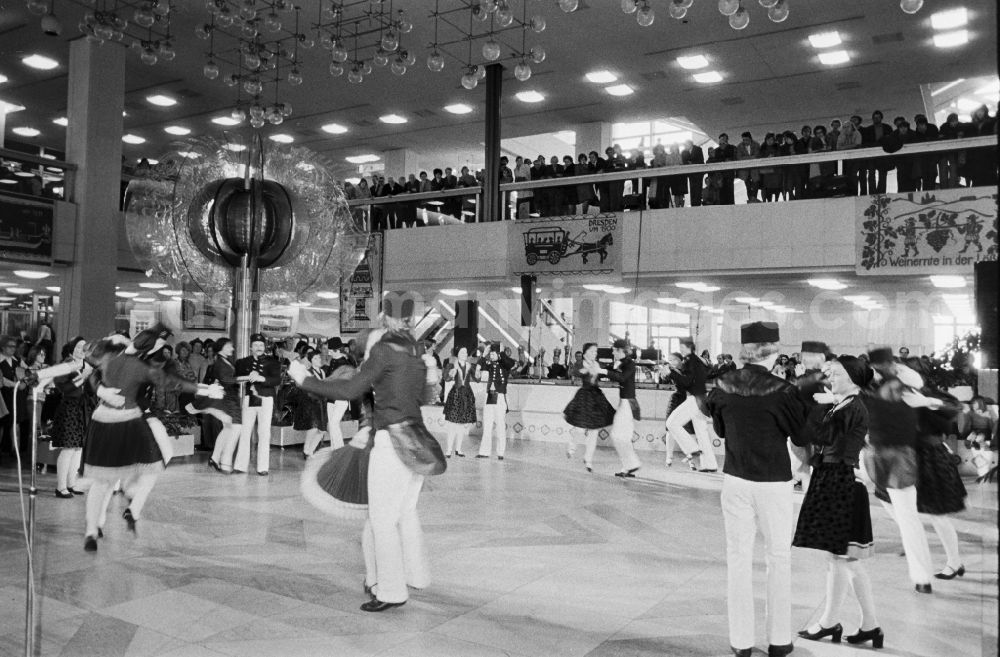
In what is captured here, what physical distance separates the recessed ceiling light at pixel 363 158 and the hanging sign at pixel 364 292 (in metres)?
5.95

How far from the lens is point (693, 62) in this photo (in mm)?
14320

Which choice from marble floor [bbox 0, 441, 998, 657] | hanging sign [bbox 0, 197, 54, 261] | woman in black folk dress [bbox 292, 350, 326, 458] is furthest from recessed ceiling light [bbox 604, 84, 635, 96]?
marble floor [bbox 0, 441, 998, 657]

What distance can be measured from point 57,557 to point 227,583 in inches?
51.4

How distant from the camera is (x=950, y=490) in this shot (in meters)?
4.77

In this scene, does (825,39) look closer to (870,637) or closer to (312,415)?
(312,415)

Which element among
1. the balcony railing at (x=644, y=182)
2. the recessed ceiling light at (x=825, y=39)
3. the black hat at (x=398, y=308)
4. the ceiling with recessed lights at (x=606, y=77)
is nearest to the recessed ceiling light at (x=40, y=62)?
the ceiling with recessed lights at (x=606, y=77)

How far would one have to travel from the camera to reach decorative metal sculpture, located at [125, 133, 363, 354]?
14.8 ft

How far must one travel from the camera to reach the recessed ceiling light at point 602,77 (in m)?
15.1

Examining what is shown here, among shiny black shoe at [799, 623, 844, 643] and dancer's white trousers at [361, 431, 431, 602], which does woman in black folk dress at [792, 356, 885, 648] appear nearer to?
shiny black shoe at [799, 623, 844, 643]

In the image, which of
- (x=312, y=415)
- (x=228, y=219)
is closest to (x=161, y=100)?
(x=312, y=415)

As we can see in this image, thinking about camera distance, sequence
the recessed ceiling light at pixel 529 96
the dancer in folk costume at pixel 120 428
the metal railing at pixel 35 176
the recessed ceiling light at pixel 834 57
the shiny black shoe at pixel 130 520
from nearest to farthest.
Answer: the dancer in folk costume at pixel 120 428 → the shiny black shoe at pixel 130 520 → the metal railing at pixel 35 176 → the recessed ceiling light at pixel 834 57 → the recessed ceiling light at pixel 529 96

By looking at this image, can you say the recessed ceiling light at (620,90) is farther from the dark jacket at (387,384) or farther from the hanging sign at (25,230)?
the dark jacket at (387,384)

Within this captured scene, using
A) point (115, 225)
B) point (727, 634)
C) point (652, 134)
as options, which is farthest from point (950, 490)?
point (652, 134)

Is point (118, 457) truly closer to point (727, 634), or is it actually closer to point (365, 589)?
point (365, 589)
